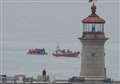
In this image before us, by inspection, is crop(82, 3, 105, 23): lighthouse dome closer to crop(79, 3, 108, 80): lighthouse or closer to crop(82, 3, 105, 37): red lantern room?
crop(82, 3, 105, 37): red lantern room

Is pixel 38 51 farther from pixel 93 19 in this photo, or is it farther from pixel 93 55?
pixel 93 55

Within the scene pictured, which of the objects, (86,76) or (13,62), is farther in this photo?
(13,62)

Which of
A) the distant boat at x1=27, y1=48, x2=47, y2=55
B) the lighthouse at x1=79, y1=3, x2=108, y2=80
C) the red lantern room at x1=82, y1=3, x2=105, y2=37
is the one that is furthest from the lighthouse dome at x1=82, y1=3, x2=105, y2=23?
the distant boat at x1=27, y1=48, x2=47, y2=55

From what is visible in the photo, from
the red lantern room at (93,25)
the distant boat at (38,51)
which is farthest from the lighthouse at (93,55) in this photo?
the distant boat at (38,51)

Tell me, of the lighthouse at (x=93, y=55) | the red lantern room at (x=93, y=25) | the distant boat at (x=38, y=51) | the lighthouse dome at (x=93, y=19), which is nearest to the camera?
the lighthouse at (x=93, y=55)

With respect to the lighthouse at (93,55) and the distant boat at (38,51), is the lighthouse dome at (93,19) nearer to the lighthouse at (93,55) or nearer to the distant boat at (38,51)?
the lighthouse at (93,55)

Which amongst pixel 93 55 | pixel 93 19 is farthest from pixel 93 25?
pixel 93 55

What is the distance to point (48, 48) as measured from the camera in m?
91.9

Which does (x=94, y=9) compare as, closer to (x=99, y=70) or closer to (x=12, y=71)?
(x=99, y=70)

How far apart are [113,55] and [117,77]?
12.8 metres

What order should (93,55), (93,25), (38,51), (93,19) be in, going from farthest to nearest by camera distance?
(38,51) < (93,19) < (93,25) < (93,55)

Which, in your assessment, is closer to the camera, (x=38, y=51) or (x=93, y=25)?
(x=93, y=25)

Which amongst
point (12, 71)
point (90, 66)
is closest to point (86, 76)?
point (90, 66)

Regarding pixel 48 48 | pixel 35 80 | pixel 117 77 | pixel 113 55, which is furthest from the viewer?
pixel 48 48
